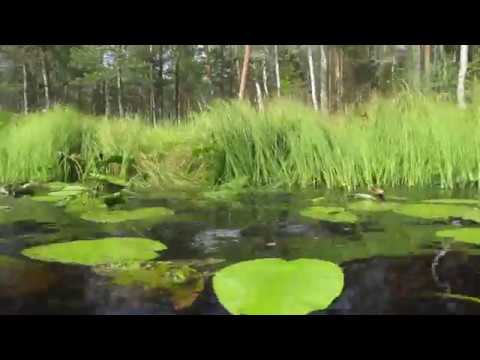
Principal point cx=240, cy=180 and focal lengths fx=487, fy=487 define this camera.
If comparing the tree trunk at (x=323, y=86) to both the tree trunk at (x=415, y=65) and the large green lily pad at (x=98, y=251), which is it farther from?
the large green lily pad at (x=98, y=251)

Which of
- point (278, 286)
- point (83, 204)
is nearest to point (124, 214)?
point (83, 204)

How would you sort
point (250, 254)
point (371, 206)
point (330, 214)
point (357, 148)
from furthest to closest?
point (357, 148)
point (371, 206)
point (330, 214)
point (250, 254)

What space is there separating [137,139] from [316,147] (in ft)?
2.44

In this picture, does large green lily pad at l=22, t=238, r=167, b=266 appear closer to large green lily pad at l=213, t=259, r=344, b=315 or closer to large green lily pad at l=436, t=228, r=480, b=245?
large green lily pad at l=213, t=259, r=344, b=315

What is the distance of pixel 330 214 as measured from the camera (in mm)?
1230

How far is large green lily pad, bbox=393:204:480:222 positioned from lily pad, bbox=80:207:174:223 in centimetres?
62

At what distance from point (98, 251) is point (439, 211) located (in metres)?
0.85

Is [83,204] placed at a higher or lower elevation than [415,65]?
lower

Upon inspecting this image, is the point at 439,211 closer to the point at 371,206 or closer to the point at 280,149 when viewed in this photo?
the point at 371,206

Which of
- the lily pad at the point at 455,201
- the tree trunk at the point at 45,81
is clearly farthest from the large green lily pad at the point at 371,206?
the tree trunk at the point at 45,81

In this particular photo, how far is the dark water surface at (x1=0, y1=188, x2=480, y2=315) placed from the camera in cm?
67
